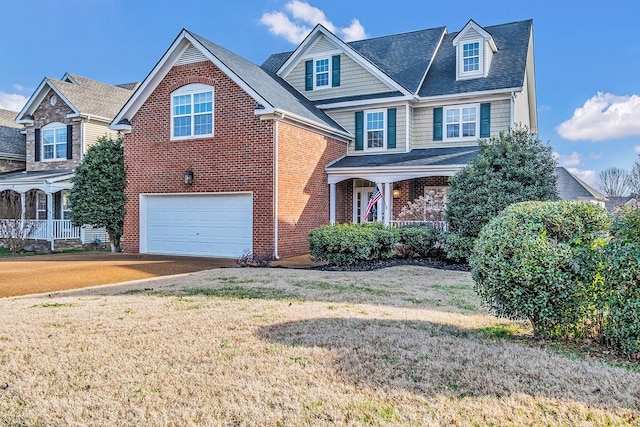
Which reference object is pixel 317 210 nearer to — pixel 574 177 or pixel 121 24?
pixel 121 24

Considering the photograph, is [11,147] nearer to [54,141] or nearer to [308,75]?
[54,141]

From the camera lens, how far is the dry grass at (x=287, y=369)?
11.5ft

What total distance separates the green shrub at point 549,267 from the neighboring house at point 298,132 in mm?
8943

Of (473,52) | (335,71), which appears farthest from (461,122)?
(335,71)

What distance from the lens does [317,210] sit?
16234mm

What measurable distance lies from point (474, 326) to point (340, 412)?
3.16m

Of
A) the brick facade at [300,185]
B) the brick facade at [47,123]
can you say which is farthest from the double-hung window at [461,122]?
the brick facade at [47,123]

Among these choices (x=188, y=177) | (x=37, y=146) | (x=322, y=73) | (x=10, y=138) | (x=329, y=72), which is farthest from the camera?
(x=10, y=138)

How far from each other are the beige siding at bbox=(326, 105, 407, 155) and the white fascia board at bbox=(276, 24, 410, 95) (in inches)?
34.9

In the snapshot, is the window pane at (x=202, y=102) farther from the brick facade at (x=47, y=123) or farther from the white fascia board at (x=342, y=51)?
the brick facade at (x=47, y=123)

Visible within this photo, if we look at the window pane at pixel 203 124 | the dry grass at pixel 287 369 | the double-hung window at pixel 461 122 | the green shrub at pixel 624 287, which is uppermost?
the double-hung window at pixel 461 122

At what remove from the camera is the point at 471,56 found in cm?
1803

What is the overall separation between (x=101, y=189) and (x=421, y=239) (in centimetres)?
1147

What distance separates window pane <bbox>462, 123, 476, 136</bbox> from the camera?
17188 mm
